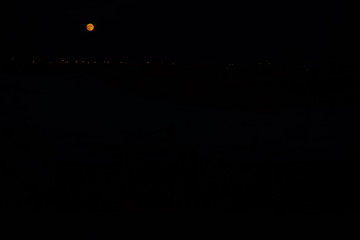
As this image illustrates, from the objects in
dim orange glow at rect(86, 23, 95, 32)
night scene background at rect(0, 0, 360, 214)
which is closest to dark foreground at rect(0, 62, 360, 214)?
night scene background at rect(0, 0, 360, 214)

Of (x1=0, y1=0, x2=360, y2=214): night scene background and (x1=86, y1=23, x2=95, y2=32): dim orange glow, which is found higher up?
(x1=86, y1=23, x2=95, y2=32): dim orange glow

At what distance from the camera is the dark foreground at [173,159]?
10.4ft

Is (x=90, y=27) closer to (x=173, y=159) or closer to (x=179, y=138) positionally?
(x=179, y=138)

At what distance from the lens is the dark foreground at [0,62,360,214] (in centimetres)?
318

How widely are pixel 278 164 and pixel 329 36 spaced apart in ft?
16.6

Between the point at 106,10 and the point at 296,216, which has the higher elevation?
the point at 106,10

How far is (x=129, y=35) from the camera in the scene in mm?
7820

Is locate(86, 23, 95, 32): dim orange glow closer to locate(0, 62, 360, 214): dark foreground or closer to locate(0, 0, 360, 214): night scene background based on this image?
locate(0, 0, 360, 214): night scene background

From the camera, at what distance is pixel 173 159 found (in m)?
3.29

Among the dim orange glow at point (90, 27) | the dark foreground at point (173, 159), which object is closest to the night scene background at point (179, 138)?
the dark foreground at point (173, 159)

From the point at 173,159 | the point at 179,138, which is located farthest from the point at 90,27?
the point at 173,159

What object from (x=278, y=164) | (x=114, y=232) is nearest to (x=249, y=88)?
(x=278, y=164)

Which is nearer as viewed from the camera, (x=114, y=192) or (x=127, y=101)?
(x=114, y=192)

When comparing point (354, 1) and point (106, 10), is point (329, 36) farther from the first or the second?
point (106, 10)
